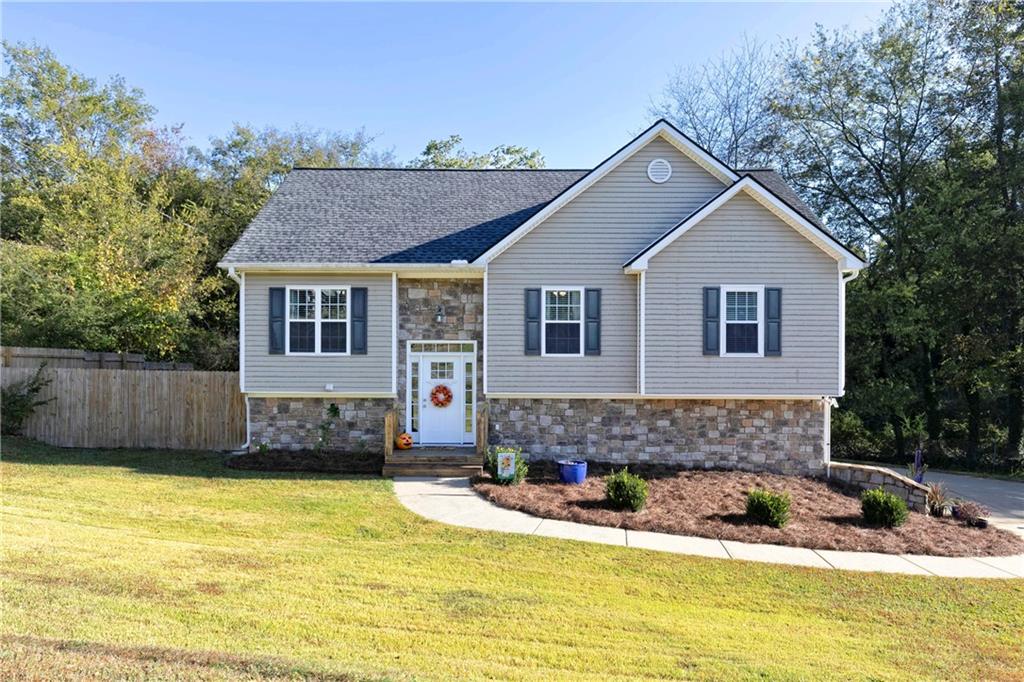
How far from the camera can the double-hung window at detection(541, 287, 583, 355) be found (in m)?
13.1

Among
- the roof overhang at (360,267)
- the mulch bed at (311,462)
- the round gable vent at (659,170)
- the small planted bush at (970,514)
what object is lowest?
the small planted bush at (970,514)

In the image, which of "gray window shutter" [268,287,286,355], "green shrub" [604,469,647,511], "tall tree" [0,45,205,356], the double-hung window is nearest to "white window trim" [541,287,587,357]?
the double-hung window

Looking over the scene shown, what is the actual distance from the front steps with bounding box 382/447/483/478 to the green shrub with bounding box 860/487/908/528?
6.69 m

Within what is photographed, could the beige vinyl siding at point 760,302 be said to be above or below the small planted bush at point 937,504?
above

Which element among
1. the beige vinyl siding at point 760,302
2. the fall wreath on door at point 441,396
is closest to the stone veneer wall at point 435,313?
the fall wreath on door at point 441,396

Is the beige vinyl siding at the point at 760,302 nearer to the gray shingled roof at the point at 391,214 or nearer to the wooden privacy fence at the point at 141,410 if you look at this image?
the gray shingled roof at the point at 391,214

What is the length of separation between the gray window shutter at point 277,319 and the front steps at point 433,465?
344 centimetres

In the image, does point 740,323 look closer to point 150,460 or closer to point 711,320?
point 711,320

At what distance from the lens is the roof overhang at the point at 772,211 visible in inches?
485

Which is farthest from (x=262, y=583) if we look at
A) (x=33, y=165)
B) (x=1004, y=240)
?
(x=33, y=165)

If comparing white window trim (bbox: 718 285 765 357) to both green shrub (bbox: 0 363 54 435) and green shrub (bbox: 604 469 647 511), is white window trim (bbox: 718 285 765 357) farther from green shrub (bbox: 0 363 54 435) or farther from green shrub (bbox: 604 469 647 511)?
green shrub (bbox: 0 363 54 435)

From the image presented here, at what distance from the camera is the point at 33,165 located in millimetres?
25453

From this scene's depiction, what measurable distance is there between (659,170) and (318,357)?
8.27m

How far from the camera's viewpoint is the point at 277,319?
13242 mm
